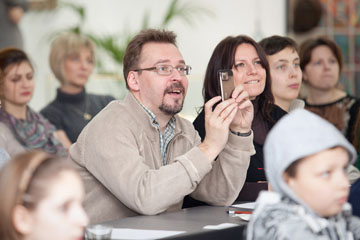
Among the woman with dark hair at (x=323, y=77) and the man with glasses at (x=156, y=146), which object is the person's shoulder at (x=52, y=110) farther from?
the man with glasses at (x=156, y=146)

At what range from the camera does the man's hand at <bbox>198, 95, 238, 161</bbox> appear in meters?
2.31

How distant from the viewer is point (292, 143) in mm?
1481

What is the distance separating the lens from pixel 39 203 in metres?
A: 1.37

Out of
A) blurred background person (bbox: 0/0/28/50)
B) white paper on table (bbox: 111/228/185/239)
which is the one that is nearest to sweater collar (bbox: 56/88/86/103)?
blurred background person (bbox: 0/0/28/50)

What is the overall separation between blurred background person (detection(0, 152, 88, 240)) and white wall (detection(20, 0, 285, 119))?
353 centimetres

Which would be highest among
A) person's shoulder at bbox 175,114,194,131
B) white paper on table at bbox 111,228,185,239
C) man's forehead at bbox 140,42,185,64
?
man's forehead at bbox 140,42,185,64

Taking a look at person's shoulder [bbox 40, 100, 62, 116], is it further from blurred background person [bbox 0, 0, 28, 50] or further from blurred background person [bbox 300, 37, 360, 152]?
blurred background person [bbox 300, 37, 360, 152]

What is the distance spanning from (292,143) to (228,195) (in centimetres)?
106

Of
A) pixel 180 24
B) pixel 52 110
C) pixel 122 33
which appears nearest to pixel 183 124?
pixel 52 110

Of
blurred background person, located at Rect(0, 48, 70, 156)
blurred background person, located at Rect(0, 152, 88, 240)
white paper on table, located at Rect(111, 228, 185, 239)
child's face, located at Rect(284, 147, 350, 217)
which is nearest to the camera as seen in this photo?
blurred background person, located at Rect(0, 152, 88, 240)

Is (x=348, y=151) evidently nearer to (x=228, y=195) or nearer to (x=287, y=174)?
(x=287, y=174)

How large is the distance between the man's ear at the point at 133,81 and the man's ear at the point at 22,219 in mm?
1326

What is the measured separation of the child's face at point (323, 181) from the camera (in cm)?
147

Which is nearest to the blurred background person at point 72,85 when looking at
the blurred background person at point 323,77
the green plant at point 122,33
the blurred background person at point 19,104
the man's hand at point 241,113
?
the green plant at point 122,33
